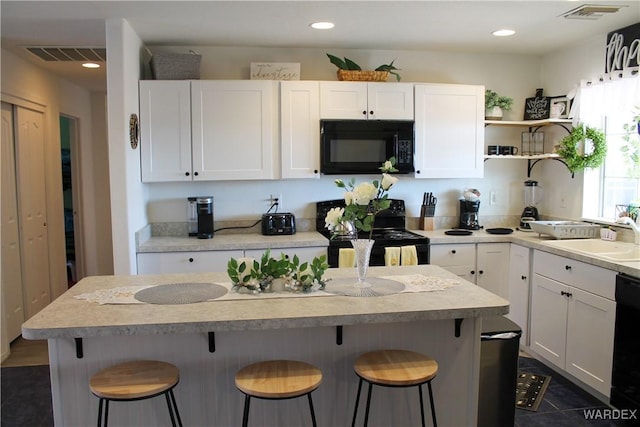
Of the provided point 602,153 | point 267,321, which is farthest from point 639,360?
point 267,321

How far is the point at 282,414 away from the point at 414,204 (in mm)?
2636

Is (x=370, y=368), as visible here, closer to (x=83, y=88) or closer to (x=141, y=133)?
(x=141, y=133)

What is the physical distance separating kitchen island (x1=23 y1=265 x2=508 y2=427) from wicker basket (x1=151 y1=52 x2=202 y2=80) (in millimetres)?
1974

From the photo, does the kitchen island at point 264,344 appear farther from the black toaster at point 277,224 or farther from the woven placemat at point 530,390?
the black toaster at point 277,224

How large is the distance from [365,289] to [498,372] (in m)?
0.88

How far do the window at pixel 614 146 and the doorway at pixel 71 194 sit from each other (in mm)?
5357

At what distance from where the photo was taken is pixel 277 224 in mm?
3971

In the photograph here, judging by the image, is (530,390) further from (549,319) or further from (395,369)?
(395,369)

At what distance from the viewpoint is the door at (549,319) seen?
3.34m

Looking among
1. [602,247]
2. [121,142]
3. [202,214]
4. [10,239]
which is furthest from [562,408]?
[10,239]

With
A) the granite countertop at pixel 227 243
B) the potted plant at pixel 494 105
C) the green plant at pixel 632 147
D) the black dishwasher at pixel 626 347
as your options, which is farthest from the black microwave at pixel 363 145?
the black dishwasher at pixel 626 347

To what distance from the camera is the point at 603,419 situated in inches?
113

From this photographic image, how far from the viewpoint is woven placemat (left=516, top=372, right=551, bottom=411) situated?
3033mm

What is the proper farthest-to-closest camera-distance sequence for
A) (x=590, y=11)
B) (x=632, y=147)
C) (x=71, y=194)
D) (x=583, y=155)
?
(x=71, y=194) → (x=583, y=155) → (x=632, y=147) → (x=590, y=11)
